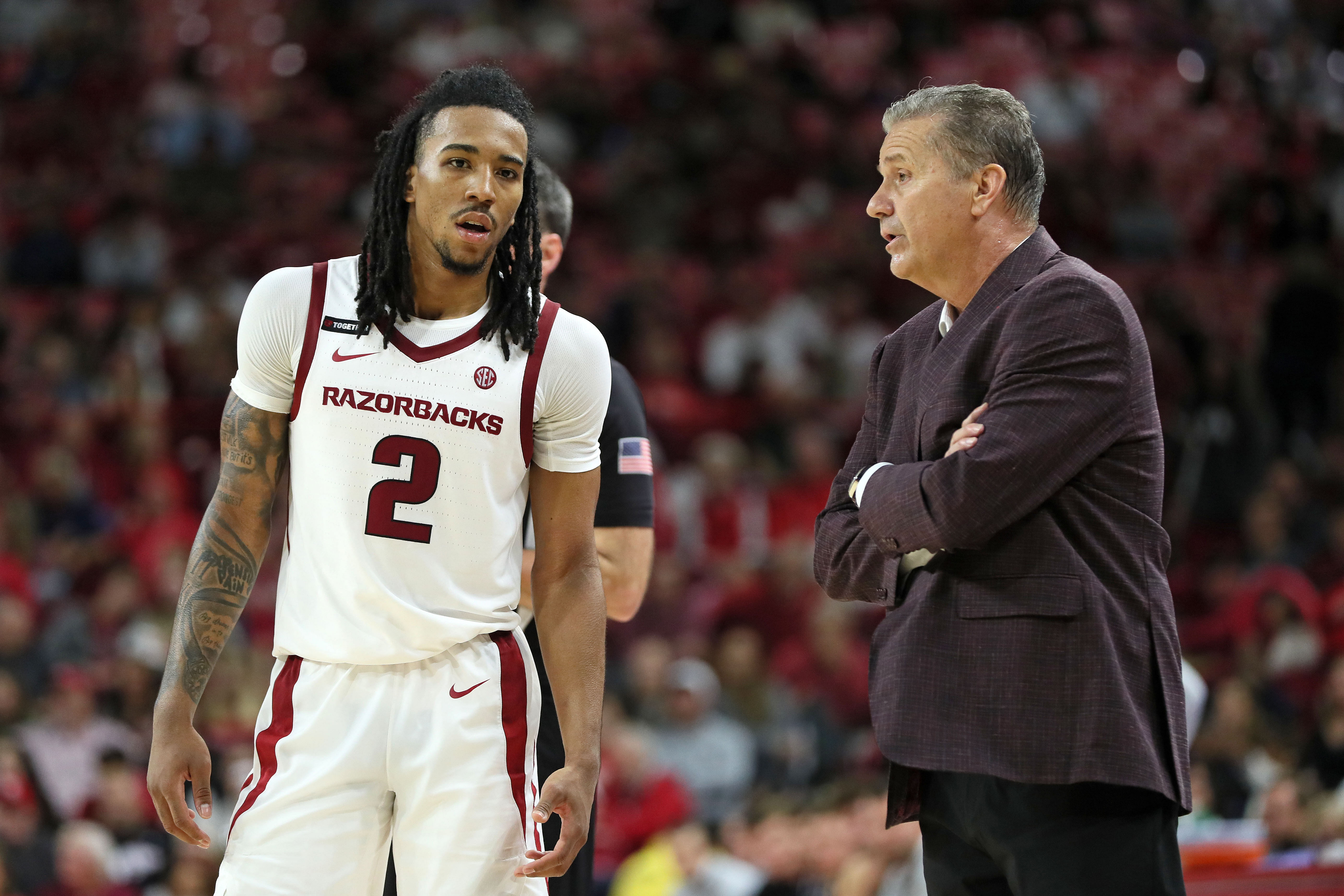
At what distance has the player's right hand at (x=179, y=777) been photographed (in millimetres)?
2953

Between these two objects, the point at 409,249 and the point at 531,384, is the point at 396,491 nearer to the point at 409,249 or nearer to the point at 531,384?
the point at 531,384

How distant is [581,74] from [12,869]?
8.88m

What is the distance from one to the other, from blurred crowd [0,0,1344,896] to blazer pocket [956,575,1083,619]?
379cm

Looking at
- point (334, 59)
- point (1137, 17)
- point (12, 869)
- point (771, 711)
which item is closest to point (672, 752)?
point (771, 711)

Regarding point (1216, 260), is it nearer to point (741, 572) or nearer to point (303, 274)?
point (741, 572)

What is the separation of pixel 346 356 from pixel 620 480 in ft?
3.49

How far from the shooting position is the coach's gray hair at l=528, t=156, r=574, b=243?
404 cm

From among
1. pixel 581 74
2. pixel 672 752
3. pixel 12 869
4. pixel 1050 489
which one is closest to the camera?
pixel 1050 489

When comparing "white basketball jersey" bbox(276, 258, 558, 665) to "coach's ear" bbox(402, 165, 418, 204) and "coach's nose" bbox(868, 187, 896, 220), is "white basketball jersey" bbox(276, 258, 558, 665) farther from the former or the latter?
"coach's nose" bbox(868, 187, 896, 220)

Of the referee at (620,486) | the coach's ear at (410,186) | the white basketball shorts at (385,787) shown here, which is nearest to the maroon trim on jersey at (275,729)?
the white basketball shorts at (385,787)

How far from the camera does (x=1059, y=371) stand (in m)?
2.84

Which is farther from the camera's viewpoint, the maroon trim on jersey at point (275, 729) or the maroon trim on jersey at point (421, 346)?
the maroon trim on jersey at point (421, 346)

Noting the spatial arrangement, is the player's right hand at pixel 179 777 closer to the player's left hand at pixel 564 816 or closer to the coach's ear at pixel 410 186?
the player's left hand at pixel 564 816

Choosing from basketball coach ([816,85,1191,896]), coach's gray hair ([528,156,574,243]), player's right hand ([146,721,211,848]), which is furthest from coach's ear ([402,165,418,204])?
player's right hand ([146,721,211,848])
